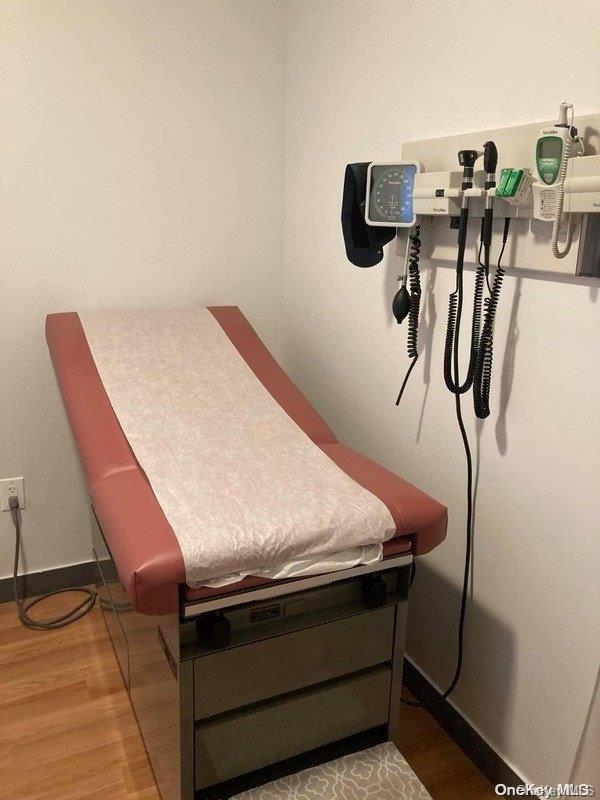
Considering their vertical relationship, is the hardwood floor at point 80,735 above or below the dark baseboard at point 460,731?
below

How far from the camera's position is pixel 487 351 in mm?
1396

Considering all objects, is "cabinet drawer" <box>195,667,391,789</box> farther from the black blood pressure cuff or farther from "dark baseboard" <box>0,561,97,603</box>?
"dark baseboard" <box>0,561,97,603</box>

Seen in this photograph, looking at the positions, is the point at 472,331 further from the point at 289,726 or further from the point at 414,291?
the point at 289,726

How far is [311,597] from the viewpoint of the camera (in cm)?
132

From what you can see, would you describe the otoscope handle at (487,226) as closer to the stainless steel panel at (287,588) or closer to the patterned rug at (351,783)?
the stainless steel panel at (287,588)

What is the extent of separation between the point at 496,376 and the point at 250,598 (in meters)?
0.68

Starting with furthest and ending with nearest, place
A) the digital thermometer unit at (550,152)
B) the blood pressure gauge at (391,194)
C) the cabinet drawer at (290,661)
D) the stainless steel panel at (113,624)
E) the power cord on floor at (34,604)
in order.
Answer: the power cord on floor at (34,604) < the stainless steel panel at (113,624) < the blood pressure gauge at (391,194) < the cabinet drawer at (290,661) < the digital thermometer unit at (550,152)

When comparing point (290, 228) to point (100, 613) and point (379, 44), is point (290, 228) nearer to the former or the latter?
point (379, 44)

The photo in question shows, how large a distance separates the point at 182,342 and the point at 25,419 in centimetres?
60

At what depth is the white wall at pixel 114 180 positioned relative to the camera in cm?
193

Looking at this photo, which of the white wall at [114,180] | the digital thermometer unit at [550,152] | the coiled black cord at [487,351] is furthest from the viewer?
the white wall at [114,180]

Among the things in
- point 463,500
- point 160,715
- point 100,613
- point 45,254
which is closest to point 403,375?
point 463,500
